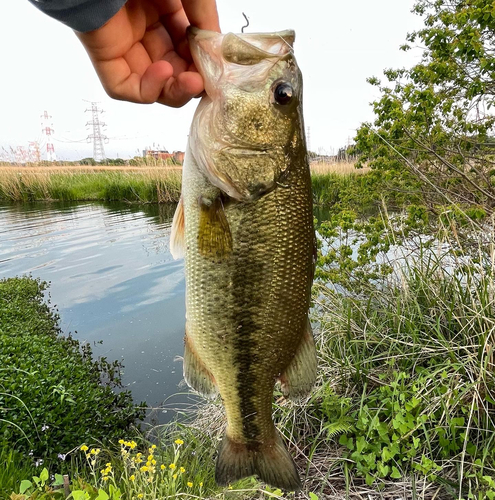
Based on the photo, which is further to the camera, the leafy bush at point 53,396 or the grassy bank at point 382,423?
the leafy bush at point 53,396

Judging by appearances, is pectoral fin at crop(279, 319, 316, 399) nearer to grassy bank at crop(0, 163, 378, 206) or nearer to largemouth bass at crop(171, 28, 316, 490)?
largemouth bass at crop(171, 28, 316, 490)

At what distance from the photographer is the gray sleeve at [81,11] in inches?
44.4

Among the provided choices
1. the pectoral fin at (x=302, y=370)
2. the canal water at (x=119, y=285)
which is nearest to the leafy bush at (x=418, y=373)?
the pectoral fin at (x=302, y=370)

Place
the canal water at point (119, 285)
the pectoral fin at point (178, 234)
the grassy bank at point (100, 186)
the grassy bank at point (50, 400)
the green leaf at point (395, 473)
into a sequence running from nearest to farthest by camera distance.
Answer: the pectoral fin at point (178, 234) → the green leaf at point (395, 473) → the grassy bank at point (50, 400) → the canal water at point (119, 285) → the grassy bank at point (100, 186)

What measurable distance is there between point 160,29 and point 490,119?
183 inches

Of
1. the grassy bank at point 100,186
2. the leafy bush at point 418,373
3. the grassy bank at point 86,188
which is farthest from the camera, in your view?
the grassy bank at point 86,188

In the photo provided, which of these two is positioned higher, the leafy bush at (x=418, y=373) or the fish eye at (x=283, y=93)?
the fish eye at (x=283, y=93)

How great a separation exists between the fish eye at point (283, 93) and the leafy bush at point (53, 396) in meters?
3.25

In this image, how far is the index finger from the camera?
1412mm

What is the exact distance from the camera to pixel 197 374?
5.49ft

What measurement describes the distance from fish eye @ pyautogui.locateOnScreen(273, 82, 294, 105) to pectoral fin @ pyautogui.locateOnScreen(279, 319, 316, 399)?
920mm

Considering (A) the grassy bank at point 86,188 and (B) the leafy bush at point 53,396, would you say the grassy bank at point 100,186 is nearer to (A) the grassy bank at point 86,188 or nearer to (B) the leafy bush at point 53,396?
(A) the grassy bank at point 86,188

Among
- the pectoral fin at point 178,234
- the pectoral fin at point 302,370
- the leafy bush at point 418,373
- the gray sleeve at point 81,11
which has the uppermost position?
the gray sleeve at point 81,11

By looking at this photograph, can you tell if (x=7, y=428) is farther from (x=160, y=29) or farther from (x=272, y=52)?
(x=272, y=52)
